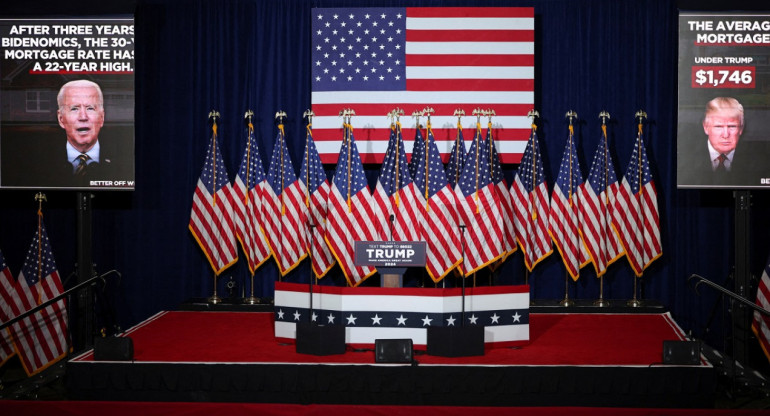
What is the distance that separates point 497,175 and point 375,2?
101 inches

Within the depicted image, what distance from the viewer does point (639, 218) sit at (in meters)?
10.2

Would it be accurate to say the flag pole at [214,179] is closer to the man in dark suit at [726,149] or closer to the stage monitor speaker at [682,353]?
the stage monitor speaker at [682,353]

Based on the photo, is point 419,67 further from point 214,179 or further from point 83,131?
point 83,131

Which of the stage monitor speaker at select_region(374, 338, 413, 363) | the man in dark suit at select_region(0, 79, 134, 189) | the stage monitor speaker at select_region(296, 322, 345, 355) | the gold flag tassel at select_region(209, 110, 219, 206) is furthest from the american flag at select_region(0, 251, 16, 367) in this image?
the stage monitor speaker at select_region(374, 338, 413, 363)

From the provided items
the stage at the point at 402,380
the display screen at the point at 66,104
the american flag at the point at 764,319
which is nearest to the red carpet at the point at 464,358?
the stage at the point at 402,380

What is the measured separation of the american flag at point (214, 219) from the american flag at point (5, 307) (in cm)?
202

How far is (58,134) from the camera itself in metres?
10.1

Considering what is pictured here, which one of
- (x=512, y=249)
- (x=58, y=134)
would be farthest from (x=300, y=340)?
(x=58, y=134)

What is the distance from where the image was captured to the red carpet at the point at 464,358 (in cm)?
733

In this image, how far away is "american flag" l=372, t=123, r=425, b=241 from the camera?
10023 millimetres

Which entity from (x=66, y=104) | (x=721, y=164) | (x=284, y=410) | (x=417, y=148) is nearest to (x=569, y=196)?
(x=721, y=164)

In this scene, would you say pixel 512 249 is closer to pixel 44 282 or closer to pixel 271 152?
pixel 271 152

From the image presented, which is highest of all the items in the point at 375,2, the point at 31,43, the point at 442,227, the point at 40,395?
the point at 375,2

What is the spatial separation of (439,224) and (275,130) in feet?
7.80
